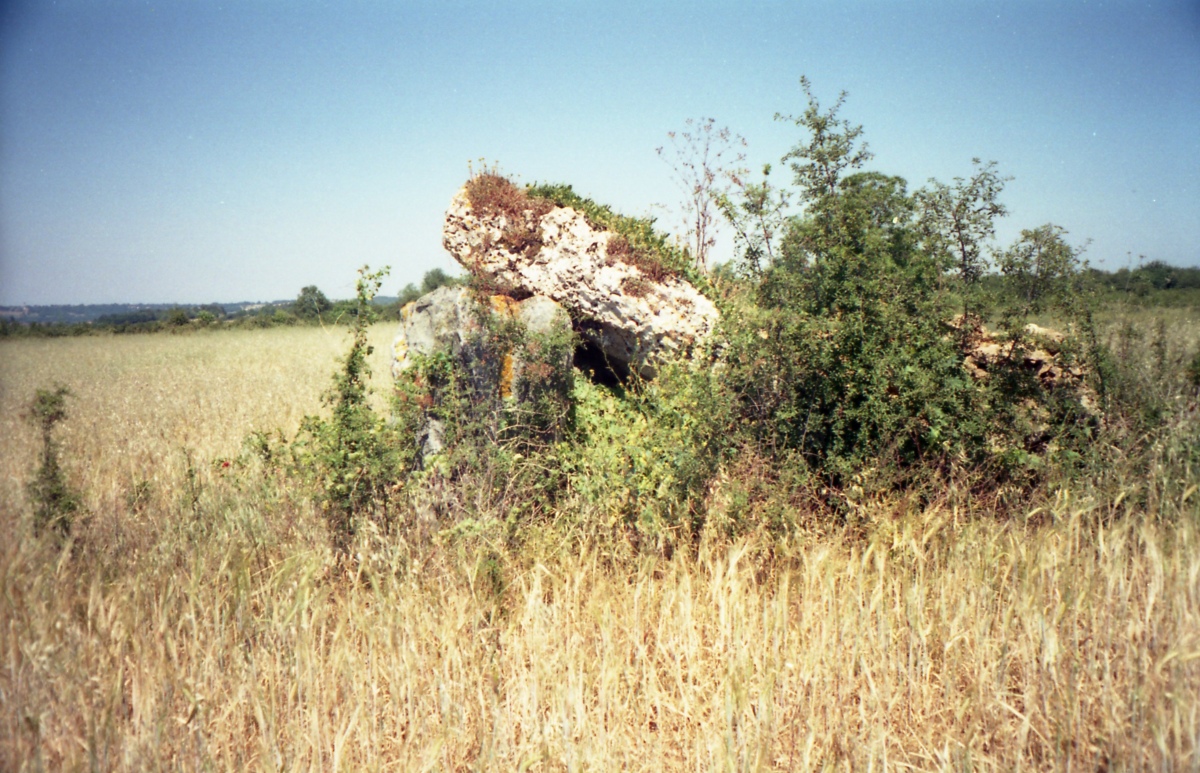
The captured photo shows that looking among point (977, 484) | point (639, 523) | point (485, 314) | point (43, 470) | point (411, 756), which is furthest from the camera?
point (485, 314)

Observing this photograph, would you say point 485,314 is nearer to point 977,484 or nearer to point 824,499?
point 824,499

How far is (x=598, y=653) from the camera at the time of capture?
343 cm

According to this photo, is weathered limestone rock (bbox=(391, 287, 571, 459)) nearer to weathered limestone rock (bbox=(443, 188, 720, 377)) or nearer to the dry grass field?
weathered limestone rock (bbox=(443, 188, 720, 377))

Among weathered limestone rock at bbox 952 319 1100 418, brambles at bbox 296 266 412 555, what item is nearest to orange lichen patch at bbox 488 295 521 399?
brambles at bbox 296 266 412 555

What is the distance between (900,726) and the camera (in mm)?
3021

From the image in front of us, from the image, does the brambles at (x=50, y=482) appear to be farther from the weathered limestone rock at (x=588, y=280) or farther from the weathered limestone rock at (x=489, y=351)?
the weathered limestone rock at (x=588, y=280)

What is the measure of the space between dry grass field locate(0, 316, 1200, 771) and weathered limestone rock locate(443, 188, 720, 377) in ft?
9.75

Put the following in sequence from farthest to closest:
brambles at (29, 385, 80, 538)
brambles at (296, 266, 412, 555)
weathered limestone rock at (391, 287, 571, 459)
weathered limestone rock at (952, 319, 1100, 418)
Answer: weathered limestone rock at (391, 287, 571, 459) → weathered limestone rock at (952, 319, 1100, 418) → brambles at (296, 266, 412, 555) → brambles at (29, 385, 80, 538)

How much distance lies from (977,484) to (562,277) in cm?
467

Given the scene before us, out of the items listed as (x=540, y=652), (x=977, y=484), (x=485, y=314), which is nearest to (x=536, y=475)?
(x=485, y=314)

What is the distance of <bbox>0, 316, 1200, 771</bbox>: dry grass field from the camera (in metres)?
2.67

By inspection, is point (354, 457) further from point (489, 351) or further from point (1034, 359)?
point (1034, 359)

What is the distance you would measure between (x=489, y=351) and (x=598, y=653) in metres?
3.59

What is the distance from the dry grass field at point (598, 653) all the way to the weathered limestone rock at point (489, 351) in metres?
1.83
